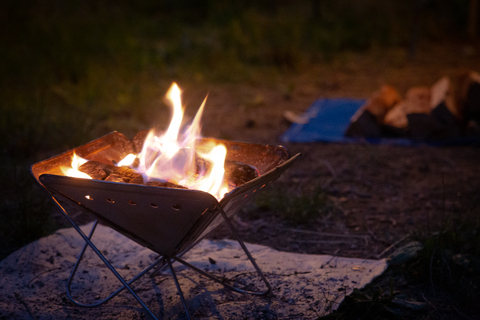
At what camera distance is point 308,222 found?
8.93ft

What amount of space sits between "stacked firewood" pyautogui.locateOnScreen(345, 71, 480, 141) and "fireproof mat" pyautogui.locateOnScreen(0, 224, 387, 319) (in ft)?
7.59

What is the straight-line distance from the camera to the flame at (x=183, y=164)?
1697 millimetres

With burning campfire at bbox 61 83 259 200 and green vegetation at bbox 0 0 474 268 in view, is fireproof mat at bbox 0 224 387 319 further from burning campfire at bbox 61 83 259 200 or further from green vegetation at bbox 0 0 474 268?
burning campfire at bbox 61 83 259 200

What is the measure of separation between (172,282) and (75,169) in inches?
28.9

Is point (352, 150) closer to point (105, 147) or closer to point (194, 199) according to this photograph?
point (105, 147)

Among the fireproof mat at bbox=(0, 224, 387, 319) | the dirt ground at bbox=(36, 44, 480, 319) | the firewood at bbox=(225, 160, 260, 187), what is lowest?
the dirt ground at bbox=(36, 44, 480, 319)

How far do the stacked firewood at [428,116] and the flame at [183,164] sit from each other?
2685mm

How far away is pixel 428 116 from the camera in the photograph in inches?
157

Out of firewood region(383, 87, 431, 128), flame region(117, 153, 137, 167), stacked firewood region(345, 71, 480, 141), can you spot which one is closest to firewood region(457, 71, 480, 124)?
stacked firewood region(345, 71, 480, 141)

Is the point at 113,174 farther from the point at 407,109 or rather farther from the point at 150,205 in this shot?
the point at 407,109

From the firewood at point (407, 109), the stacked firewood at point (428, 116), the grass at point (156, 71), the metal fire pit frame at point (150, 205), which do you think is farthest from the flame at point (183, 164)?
the firewood at point (407, 109)

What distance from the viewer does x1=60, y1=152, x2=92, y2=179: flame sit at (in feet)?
5.58

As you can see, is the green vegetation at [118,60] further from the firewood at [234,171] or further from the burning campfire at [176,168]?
the firewood at [234,171]

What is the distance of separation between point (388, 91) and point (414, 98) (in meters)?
0.33
